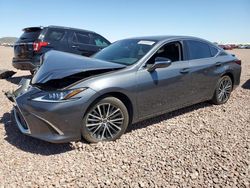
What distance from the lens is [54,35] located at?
812 cm

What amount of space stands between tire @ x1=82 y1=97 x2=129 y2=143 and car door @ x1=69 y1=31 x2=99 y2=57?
5.07m

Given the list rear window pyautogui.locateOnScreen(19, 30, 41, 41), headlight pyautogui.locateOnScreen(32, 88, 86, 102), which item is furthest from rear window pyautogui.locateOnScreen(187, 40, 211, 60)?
rear window pyautogui.locateOnScreen(19, 30, 41, 41)

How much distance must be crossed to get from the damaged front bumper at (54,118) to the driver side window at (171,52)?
160 cm

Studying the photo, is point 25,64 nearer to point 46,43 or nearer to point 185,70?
point 46,43

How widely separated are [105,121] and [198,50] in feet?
8.71

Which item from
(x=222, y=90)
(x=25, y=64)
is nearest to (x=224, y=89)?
(x=222, y=90)

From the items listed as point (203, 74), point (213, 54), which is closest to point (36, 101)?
point (203, 74)

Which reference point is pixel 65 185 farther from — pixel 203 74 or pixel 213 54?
pixel 213 54

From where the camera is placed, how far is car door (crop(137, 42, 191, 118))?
4094 mm

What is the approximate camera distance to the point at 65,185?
112 inches

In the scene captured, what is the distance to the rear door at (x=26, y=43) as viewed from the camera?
309 inches

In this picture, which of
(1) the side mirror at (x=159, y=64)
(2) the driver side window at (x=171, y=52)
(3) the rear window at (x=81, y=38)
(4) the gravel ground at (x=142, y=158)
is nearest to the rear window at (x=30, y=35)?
(3) the rear window at (x=81, y=38)

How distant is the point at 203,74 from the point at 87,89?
2.67 metres

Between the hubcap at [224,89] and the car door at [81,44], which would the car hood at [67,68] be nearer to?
the hubcap at [224,89]
